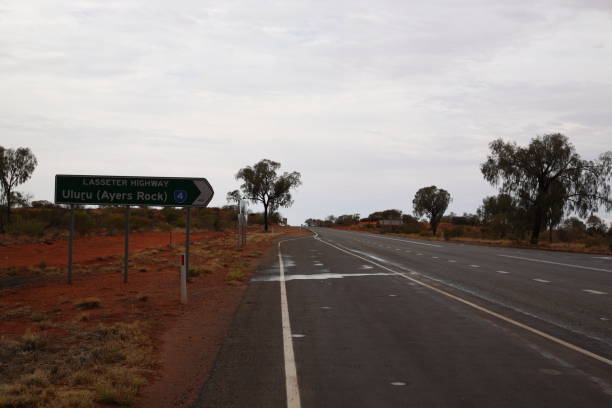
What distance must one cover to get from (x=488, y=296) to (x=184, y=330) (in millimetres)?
7601

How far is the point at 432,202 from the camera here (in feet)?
358

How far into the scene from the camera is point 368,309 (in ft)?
39.5

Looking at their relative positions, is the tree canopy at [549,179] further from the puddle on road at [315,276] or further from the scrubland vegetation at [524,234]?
the puddle on road at [315,276]

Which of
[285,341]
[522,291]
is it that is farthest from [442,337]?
[522,291]

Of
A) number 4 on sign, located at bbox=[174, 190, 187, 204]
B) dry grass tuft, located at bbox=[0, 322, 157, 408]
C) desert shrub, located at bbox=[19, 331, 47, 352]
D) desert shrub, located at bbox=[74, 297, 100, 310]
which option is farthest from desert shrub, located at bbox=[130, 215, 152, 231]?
desert shrub, located at bbox=[19, 331, 47, 352]

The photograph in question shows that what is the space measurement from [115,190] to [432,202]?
97.2m

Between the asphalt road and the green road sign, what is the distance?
3580mm

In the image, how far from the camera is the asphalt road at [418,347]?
6.10 m

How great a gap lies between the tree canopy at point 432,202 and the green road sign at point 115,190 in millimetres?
95465

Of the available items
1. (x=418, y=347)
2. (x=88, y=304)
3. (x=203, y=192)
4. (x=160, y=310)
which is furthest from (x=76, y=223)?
(x=418, y=347)

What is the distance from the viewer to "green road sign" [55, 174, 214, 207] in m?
16.1

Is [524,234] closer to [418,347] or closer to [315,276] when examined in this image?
[315,276]

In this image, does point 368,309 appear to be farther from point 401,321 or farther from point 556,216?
point 556,216

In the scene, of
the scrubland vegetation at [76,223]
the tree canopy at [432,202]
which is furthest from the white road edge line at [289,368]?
the tree canopy at [432,202]
